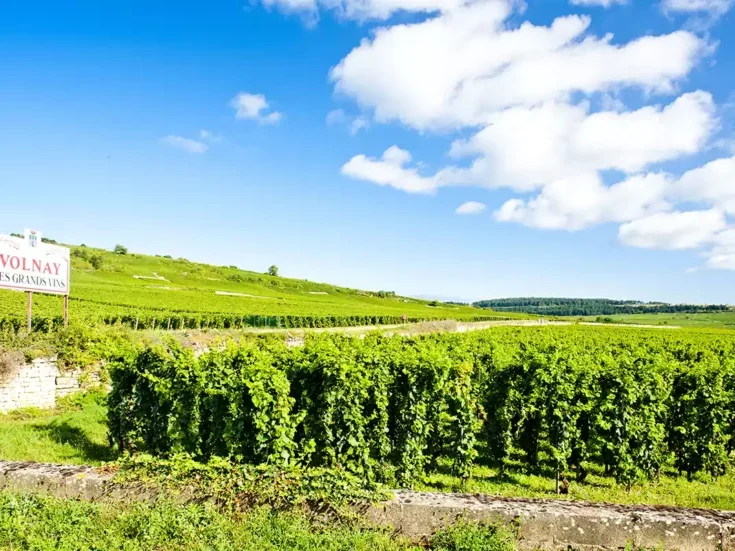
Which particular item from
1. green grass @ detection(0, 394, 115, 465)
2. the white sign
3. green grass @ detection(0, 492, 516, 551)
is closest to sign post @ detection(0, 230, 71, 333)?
the white sign

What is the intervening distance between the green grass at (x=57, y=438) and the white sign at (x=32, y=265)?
588 cm

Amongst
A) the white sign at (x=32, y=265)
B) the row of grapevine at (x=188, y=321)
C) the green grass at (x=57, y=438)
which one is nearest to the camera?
the green grass at (x=57, y=438)

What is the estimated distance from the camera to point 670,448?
35.3 feet

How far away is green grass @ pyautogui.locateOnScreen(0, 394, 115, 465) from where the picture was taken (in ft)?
30.6

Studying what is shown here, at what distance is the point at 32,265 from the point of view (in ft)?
60.4

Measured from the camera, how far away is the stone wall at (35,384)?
14.6 metres

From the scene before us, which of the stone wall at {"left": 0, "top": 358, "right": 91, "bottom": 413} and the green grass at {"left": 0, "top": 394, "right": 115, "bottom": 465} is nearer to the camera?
the green grass at {"left": 0, "top": 394, "right": 115, "bottom": 465}

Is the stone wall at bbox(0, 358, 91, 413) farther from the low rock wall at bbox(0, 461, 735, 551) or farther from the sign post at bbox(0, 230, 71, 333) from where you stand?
the low rock wall at bbox(0, 461, 735, 551)

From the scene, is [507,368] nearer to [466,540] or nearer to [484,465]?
[484,465]

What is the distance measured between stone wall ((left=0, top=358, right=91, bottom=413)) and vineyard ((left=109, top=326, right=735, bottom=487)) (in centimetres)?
755

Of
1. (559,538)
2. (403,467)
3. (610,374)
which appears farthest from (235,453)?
(610,374)

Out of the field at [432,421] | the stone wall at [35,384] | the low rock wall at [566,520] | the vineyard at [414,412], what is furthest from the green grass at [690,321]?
the stone wall at [35,384]

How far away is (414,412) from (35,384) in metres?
13.3

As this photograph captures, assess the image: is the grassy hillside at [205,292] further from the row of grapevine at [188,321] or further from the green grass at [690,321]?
the green grass at [690,321]
